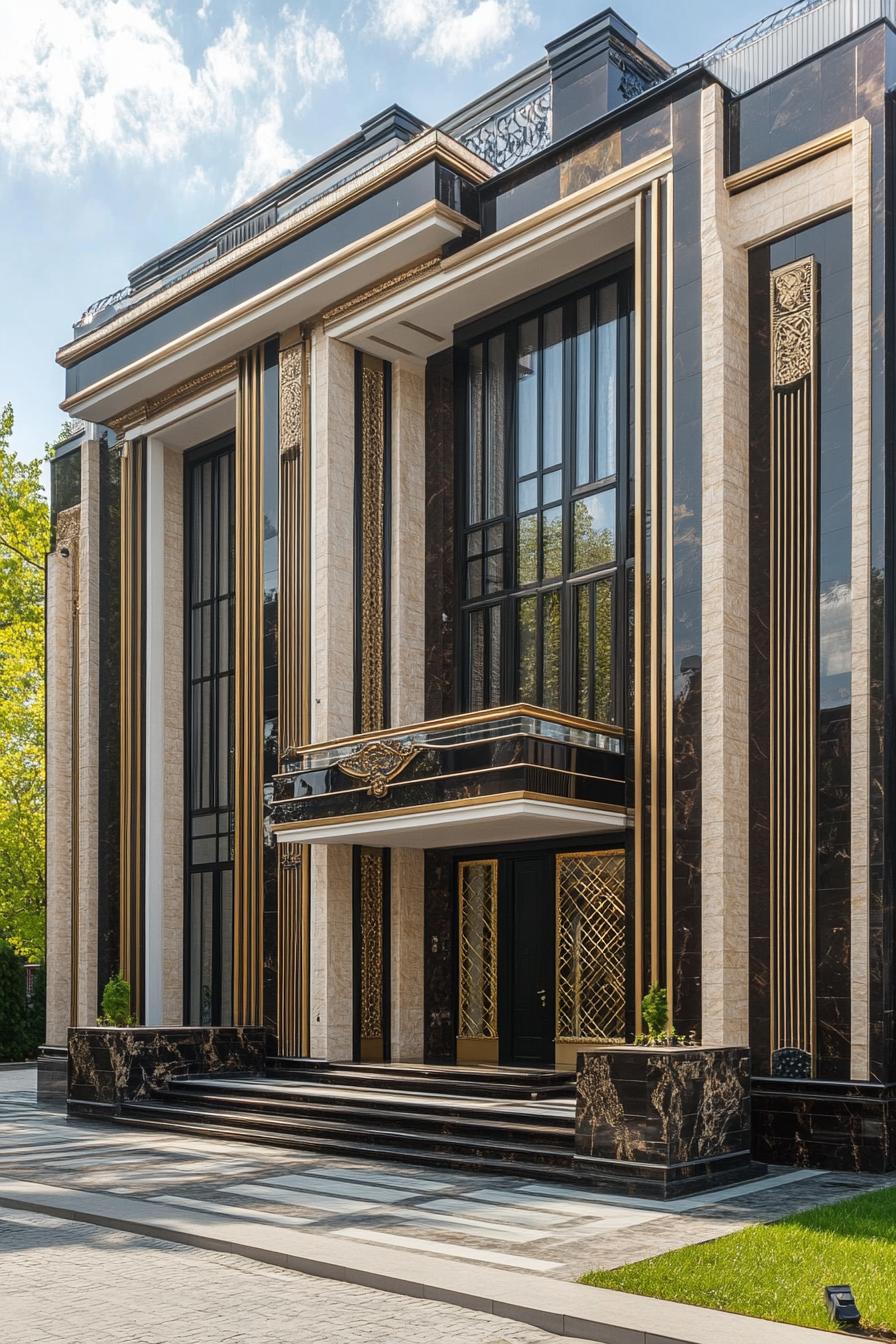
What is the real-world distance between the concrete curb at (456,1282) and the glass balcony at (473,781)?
19.4 feet

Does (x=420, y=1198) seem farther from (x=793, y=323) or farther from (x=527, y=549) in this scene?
(x=793, y=323)

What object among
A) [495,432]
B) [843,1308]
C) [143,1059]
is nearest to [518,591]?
[495,432]

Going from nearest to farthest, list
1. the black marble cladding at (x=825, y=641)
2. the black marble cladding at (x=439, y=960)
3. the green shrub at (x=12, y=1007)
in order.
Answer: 1. the black marble cladding at (x=825, y=641)
2. the black marble cladding at (x=439, y=960)
3. the green shrub at (x=12, y=1007)

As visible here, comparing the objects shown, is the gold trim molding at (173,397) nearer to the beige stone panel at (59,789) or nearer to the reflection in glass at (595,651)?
the beige stone panel at (59,789)

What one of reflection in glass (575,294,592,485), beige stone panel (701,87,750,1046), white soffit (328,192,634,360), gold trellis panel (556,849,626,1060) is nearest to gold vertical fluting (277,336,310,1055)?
white soffit (328,192,634,360)

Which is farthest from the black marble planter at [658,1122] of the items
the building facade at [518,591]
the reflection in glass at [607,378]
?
the reflection in glass at [607,378]

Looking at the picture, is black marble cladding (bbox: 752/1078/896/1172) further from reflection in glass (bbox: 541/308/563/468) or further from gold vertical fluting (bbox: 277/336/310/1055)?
reflection in glass (bbox: 541/308/563/468)

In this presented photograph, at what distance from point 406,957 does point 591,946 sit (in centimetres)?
309

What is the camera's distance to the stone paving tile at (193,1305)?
287 inches

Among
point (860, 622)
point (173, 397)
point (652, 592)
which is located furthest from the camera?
point (173, 397)

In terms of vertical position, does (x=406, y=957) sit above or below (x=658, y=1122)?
above

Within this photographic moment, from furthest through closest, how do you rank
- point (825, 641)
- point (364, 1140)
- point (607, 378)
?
point (607, 378) < point (364, 1140) < point (825, 641)

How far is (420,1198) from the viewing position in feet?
37.3

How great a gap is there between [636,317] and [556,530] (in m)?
3.15
